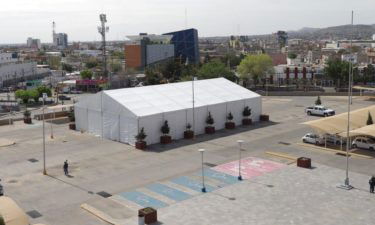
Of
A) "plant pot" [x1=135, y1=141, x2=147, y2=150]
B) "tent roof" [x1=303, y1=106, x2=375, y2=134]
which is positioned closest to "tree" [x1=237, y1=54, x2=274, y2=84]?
"tent roof" [x1=303, y1=106, x2=375, y2=134]

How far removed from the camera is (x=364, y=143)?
37.7 meters

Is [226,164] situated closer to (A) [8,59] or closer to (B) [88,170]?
(B) [88,170]

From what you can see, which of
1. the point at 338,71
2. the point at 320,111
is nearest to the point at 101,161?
the point at 320,111

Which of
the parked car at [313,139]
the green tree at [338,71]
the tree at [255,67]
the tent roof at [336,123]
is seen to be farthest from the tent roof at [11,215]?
the green tree at [338,71]

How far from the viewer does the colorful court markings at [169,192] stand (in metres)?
26.6

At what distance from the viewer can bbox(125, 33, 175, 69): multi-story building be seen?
136m

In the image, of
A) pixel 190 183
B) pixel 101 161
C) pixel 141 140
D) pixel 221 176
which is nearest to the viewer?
pixel 190 183

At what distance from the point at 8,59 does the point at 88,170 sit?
124 meters

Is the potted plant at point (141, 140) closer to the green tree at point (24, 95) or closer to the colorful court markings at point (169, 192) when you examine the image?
the colorful court markings at point (169, 192)

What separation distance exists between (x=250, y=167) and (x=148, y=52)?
4237 inches

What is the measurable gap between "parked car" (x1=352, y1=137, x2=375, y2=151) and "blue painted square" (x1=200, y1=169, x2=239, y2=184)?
14045 millimetres

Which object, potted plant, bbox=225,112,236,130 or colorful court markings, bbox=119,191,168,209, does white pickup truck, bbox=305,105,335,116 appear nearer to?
potted plant, bbox=225,112,236,130

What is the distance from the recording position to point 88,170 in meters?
32.8

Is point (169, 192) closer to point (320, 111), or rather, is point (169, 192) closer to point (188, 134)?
point (188, 134)
